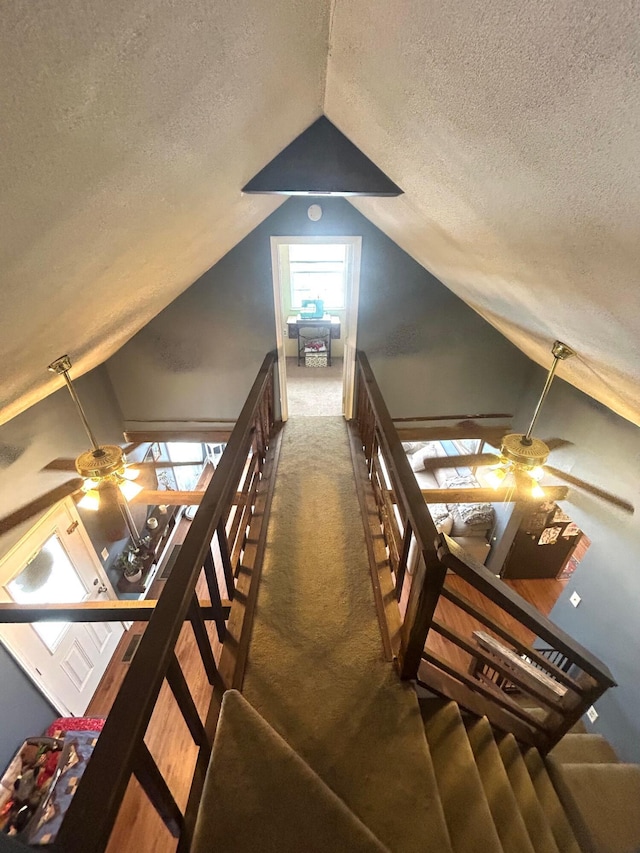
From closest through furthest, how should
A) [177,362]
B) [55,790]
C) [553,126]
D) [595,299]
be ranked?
1. [553,126]
2. [595,299]
3. [55,790]
4. [177,362]

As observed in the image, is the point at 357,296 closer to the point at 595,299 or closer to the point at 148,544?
the point at 595,299

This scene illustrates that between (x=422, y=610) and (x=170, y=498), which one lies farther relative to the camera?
(x=170, y=498)

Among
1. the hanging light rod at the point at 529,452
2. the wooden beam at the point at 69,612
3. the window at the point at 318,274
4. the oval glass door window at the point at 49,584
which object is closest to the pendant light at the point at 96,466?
the wooden beam at the point at 69,612

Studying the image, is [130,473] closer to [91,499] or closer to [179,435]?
[91,499]

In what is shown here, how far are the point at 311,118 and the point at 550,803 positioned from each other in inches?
154

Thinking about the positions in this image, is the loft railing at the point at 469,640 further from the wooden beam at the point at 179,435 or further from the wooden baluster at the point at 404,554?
the wooden beam at the point at 179,435

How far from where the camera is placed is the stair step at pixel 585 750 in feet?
10.0

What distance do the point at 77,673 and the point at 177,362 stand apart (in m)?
3.30

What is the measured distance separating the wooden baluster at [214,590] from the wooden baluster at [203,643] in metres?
0.17

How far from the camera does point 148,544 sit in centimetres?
549

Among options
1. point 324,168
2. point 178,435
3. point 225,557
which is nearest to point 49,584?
point 178,435

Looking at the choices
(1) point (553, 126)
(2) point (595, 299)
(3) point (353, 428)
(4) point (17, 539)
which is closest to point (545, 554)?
(3) point (353, 428)

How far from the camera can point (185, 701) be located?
128 centimetres

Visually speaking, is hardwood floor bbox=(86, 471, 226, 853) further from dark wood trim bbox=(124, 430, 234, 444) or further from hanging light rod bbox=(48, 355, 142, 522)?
dark wood trim bbox=(124, 430, 234, 444)
